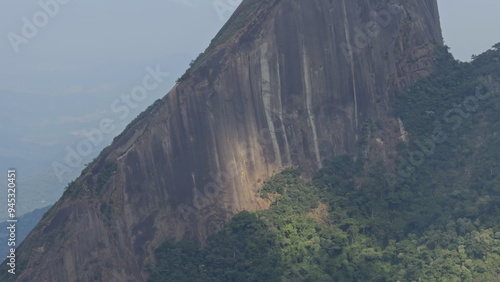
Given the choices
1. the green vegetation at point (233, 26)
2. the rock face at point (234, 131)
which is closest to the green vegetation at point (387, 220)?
the rock face at point (234, 131)

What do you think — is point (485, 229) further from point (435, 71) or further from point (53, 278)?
point (53, 278)

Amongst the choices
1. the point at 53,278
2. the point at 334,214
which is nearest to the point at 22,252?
the point at 53,278

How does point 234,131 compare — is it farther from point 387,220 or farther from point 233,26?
point 387,220

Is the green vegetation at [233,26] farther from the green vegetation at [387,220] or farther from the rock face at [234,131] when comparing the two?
the green vegetation at [387,220]

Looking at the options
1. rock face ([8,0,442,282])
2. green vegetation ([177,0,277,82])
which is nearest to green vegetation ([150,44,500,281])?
rock face ([8,0,442,282])

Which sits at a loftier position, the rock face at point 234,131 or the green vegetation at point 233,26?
the green vegetation at point 233,26

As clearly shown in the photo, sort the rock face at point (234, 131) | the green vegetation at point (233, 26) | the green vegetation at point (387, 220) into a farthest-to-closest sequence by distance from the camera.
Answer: the green vegetation at point (233, 26) → the rock face at point (234, 131) → the green vegetation at point (387, 220)

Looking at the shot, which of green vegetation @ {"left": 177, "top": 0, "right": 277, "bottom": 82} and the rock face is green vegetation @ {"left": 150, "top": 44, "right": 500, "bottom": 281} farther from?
green vegetation @ {"left": 177, "top": 0, "right": 277, "bottom": 82}
